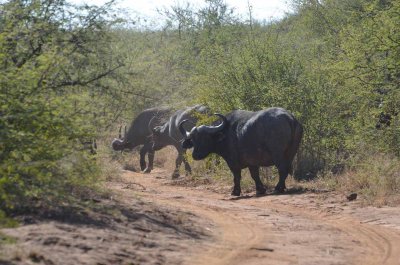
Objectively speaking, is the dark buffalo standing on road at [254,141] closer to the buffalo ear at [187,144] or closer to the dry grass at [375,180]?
the buffalo ear at [187,144]

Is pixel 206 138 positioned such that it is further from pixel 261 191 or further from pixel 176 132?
pixel 176 132

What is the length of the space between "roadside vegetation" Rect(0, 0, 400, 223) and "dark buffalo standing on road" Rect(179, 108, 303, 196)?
1.21 metres

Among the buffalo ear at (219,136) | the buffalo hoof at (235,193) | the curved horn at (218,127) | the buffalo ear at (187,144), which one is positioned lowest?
the buffalo hoof at (235,193)

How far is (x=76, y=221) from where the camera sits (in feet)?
33.6

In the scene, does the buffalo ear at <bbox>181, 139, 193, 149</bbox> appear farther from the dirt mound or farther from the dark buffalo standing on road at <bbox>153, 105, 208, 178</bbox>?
the dirt mound

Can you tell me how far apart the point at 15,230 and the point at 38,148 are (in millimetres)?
979

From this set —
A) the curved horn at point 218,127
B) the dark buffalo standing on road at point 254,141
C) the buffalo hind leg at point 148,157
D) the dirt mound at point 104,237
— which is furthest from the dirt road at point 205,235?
the buffalo hind leg at point 148,157

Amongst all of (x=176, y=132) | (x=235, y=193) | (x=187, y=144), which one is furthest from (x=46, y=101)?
(x=176, y=132)

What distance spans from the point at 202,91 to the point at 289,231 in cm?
963

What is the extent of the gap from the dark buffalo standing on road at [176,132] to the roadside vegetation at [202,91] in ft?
1.94

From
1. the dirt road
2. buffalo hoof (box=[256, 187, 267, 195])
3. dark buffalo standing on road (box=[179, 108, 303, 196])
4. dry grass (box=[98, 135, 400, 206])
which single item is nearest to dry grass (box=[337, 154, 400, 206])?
dry grass (box=[98, 135, 400, 206])

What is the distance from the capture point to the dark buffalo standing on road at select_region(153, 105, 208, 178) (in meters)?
22.9

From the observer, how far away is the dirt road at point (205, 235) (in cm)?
892

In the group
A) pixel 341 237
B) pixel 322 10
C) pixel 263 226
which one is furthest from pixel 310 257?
pixel 322 10
